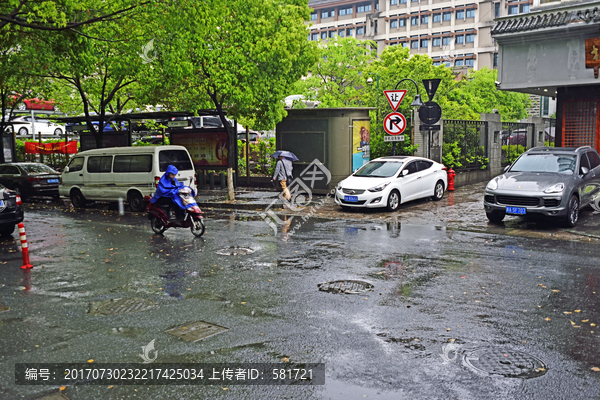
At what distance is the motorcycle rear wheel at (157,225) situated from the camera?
42.3ft

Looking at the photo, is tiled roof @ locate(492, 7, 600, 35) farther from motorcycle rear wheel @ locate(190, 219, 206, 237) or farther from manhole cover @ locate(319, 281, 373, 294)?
manhole cover @ locate(319, 281, 373, 294)

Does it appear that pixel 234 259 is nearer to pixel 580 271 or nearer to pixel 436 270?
pixel 436 270

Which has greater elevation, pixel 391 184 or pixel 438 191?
pixel 391 184

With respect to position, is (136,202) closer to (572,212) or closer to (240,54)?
(240,54)

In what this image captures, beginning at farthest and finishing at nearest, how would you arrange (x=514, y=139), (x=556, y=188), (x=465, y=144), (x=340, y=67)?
1. (x=340, y=67)
2. (x=514, y=139)
3. (x=465, y=144)
4. (x=556, y=188)

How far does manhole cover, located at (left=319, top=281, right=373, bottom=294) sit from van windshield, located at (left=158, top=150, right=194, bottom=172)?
416 inches

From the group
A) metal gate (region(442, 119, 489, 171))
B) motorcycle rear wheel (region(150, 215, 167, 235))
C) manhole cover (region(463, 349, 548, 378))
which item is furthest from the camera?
metal gate (region(442, 119, 489, 171))

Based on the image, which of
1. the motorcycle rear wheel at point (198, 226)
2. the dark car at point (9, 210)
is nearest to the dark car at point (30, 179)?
the dark car at point (9, 210)

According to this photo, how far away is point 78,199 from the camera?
19.8 metres

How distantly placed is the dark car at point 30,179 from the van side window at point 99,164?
12.6ft

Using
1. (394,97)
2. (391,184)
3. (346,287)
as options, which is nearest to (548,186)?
(391,184)

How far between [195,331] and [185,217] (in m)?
6.52

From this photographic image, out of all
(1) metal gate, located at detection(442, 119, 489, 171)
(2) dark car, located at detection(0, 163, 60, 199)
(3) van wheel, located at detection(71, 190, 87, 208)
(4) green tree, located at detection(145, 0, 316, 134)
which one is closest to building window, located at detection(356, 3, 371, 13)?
(1) metal gate, located at detection(442, 119, 489, 171)

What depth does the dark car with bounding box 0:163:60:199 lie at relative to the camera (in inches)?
859
